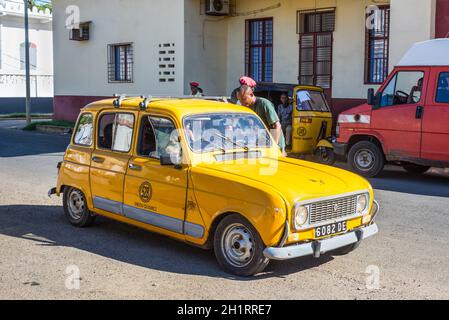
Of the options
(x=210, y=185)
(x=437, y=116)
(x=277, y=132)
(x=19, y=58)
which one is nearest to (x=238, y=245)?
(x=210, y=185)

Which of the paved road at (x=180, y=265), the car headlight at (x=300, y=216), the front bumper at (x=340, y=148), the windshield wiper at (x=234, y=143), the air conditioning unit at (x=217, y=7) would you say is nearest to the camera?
the paved road at (x=180, y=265)

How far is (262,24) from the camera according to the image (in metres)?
19.4

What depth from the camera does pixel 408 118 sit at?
1121 centimetres

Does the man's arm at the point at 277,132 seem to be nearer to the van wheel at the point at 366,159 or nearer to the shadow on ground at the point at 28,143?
the van wheel at the point at 366,159

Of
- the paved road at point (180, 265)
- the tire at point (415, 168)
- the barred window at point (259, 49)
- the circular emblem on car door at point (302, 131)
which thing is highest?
the barred window at point (259, 49)

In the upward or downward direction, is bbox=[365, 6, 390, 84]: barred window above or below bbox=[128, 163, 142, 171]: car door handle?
above

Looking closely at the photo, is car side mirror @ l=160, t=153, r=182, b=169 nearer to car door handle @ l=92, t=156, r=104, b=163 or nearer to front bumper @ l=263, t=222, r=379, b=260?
car door handle @ l=92, t=156, r=104, b=163

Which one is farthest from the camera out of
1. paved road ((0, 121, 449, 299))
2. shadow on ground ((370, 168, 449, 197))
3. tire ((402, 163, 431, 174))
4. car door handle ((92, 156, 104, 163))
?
tire ((402, 163, 431, 174))

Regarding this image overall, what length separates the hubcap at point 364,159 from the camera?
1201cm

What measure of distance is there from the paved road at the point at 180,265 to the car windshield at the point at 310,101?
17.0 ft

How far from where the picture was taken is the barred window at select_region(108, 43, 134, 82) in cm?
2180

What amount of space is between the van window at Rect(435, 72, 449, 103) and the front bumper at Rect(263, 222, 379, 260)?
5844mm

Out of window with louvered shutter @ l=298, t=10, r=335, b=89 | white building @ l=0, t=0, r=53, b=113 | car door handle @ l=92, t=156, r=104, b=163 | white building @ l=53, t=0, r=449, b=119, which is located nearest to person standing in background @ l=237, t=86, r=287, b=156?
car door handle @ l=92, t=156, r=104, b=163

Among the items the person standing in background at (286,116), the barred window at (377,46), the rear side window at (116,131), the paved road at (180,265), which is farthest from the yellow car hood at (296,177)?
the barred window at (377,46)
